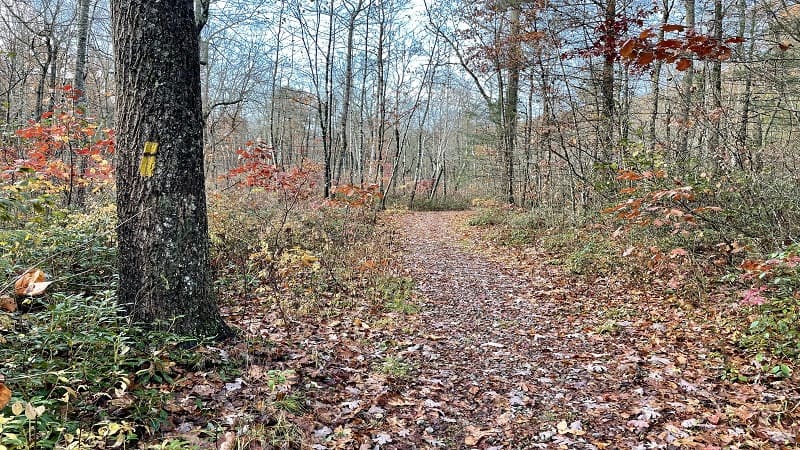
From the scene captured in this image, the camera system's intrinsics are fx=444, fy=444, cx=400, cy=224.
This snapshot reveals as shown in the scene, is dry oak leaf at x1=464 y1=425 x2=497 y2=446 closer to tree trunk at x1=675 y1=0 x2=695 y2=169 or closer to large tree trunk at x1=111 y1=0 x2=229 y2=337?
large tree trunk at x1=111 y1=0 x2=229 y2=337

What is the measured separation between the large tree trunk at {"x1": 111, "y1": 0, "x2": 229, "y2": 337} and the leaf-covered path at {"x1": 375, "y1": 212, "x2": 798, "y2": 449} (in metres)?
2.25

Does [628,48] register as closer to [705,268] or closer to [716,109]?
[716,109]

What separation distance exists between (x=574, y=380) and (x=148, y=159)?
458 centimetres

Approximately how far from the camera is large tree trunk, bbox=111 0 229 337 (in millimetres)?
3809

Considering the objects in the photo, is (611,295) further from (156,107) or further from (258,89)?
(258,89)

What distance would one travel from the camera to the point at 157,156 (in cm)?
386

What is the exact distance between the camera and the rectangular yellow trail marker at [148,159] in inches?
151

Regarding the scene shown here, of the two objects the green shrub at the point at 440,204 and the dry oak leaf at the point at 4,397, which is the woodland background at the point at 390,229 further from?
the green shrub at the point at 440,204

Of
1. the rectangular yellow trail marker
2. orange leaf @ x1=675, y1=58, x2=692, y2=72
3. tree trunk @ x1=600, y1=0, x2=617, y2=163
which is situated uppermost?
tree trunk @ x1=600, y1=0, x2=617, y2=163

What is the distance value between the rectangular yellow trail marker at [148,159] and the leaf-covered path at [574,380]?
2.91 metres

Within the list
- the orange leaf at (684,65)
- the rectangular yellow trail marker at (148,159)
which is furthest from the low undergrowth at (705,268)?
the rectangular yellow trail marker at (148,159)

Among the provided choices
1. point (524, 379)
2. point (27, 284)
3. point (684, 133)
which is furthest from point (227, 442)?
point (684, 133)

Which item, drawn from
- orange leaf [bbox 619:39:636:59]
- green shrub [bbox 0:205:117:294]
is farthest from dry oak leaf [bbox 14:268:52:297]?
orange leaf [bbox 619:39:636:59]

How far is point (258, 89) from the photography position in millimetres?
24984
